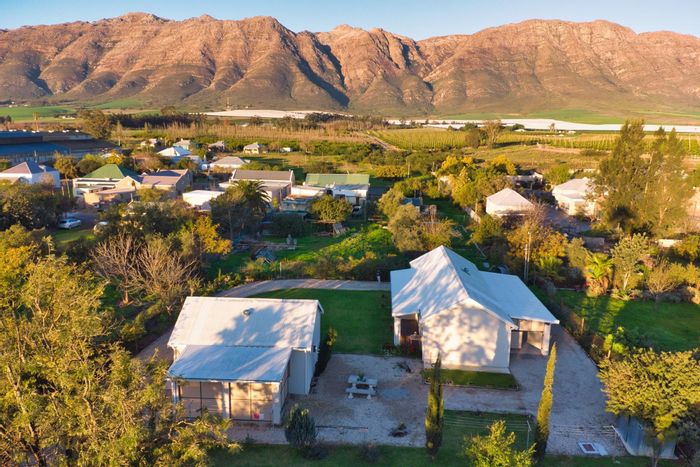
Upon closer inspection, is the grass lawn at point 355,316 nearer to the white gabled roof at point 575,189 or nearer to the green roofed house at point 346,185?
the green roofed house at point 346,185

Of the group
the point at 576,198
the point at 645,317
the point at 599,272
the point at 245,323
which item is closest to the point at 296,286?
the point at 245,323

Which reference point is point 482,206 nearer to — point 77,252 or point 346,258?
point 346,258

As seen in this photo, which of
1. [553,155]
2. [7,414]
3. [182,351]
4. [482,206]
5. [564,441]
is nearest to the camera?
[7,414]

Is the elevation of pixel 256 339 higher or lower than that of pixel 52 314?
lower

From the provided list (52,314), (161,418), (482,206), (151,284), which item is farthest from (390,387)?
(482,206)

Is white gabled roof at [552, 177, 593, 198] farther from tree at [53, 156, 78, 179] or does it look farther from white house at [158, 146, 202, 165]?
tree at [53, 156, 78, 179]

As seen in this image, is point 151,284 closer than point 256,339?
No

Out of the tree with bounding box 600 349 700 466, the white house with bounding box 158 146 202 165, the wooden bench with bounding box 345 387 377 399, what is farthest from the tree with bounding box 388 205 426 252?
the white house with bounding box 158 146 202 165

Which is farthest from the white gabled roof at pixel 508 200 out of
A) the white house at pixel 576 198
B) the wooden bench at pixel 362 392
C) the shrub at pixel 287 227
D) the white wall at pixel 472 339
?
the wooden bench at pixel 362 392
